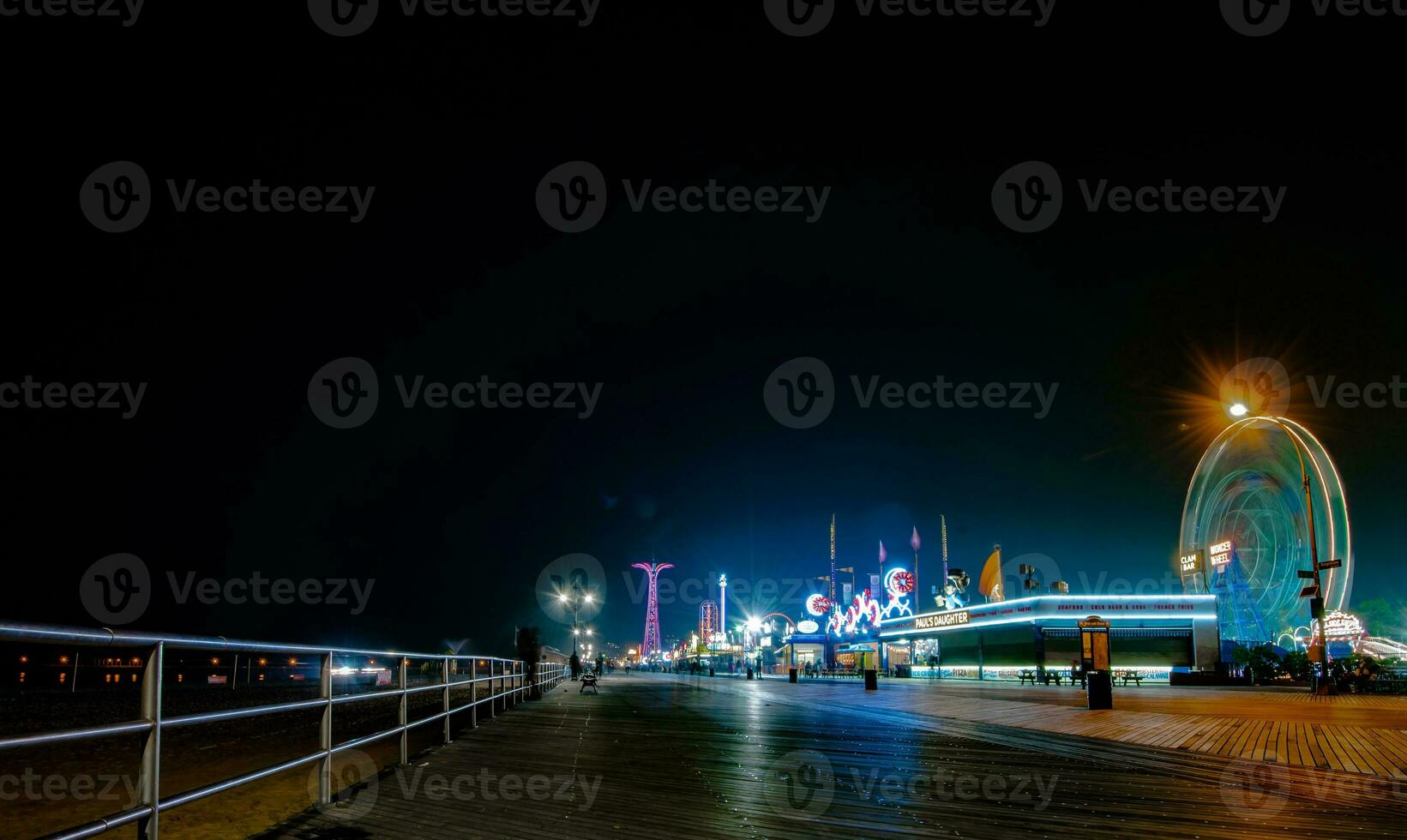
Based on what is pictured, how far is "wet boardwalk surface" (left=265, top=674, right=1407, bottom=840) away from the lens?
6234mm

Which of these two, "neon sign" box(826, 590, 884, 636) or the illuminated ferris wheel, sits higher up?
the illuminated ferris wheel

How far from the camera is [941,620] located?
7756 cm

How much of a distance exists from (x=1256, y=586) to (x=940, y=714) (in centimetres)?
5173

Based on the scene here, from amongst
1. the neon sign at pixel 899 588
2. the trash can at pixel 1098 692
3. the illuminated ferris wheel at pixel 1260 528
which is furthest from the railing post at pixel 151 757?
the neon sign at pixel 899 588

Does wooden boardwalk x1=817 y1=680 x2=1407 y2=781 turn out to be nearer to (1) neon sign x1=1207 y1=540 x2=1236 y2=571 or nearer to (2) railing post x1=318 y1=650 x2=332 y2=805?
(2) railing post x1=318 y1=650 x2=332 y2=805

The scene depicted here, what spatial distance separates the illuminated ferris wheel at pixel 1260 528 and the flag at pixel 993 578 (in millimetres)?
15832

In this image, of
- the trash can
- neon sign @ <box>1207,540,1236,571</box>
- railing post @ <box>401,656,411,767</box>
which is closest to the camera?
railing post @ <box>401,656,411,767</box>

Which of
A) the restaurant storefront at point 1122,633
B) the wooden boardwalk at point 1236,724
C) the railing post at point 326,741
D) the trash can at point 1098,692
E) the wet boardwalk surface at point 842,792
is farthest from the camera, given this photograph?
the restaurant storefront at point 1122,633

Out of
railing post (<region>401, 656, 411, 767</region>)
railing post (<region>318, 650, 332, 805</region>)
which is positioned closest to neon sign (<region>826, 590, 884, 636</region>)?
railing post (<region>401, 656, 411, 767</region>)

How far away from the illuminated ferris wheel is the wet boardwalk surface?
44884 mm

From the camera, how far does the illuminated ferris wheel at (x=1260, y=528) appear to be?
4975 cm

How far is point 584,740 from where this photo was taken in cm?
1253

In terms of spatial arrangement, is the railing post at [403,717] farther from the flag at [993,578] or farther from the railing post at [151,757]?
the flag at [993,578]

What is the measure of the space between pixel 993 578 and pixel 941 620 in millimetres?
6461
